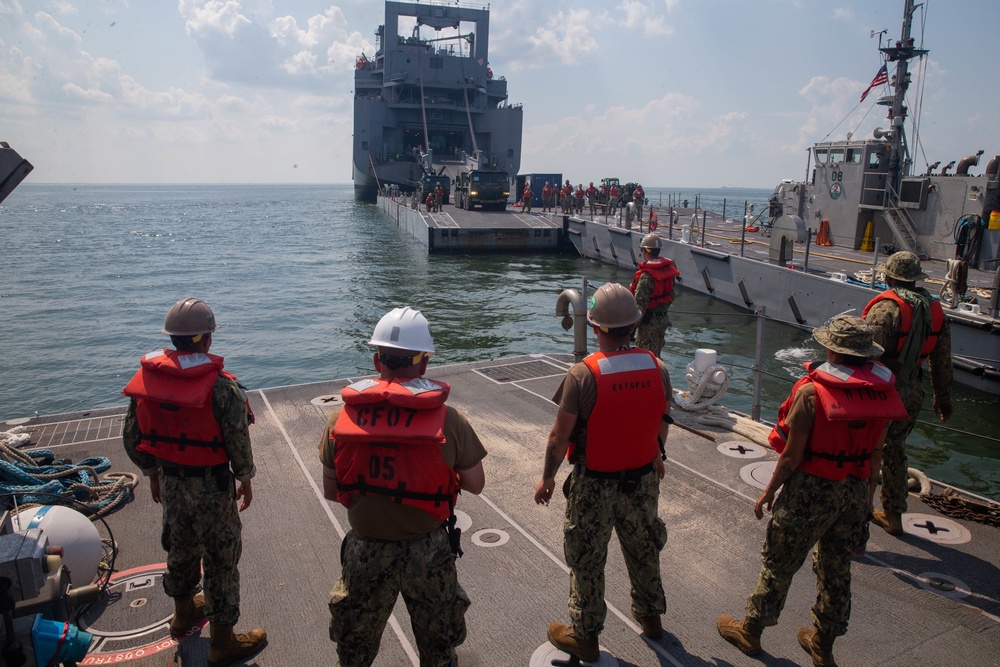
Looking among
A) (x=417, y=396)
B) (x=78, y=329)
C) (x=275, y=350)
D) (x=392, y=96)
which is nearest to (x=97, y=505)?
(x=417, y=396)

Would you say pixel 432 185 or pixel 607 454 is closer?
pixel 607 454

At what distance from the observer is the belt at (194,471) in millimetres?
3523

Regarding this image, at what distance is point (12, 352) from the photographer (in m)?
17.5

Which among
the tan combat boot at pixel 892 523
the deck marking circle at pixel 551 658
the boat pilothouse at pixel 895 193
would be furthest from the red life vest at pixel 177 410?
the boat pilothouse at pixel 895 193

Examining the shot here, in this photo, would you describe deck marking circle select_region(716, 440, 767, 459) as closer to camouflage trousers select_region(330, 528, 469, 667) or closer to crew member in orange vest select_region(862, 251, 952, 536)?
crew member in orange vest select_region(862, 251, 952, 536)

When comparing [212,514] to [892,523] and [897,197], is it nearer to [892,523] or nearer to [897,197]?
[892,523]

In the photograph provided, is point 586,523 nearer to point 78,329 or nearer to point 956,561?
point 956,561

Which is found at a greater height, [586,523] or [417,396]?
[417,396]

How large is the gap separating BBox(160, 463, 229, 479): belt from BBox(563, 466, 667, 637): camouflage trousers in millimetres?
1892

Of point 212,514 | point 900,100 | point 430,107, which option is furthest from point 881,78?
point 430,107

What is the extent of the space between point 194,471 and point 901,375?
4.73 metres

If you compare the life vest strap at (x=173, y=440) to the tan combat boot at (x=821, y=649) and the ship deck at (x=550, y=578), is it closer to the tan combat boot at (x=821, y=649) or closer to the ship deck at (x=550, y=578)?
the ship deck at (x=550, y=578)

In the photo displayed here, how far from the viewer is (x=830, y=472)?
3.38m

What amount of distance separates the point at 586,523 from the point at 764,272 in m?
16.9
